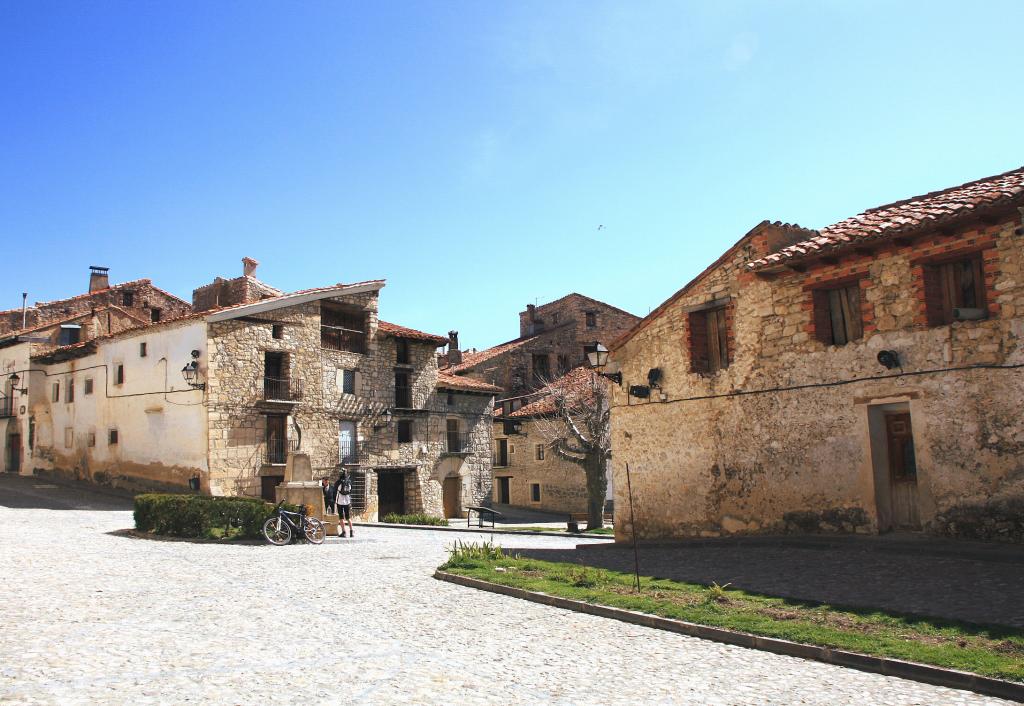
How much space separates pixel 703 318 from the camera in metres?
15.8

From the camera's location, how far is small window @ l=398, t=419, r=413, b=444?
35000 mm

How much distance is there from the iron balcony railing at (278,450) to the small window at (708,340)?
18.8 m

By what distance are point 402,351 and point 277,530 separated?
18819 millimetres

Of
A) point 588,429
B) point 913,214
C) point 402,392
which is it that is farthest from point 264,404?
point 913,214

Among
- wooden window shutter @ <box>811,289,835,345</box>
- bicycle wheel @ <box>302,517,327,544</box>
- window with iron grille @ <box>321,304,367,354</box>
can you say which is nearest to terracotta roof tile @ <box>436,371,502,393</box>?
window with iron grille @ <box>321,304,367,354</box>

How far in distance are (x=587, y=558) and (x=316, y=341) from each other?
66.3 feet

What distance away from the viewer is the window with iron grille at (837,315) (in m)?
13.1

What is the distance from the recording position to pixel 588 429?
27703 mm

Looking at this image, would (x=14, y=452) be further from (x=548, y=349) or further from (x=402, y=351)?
(x=548, y=349)

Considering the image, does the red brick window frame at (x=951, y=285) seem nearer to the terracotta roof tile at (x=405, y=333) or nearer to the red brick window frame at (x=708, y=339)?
the red brick window frame at (x=708, y=339)

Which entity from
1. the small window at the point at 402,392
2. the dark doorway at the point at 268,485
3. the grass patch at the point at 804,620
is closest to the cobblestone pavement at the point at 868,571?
the grass patch at the point at 804,620

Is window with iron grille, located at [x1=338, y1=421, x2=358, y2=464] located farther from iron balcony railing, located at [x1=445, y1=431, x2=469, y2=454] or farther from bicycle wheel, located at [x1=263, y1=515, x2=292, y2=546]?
bicycle wheel, located at [x1=263, y1=515, x2=292, y2=546]

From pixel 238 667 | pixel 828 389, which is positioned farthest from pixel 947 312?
pixel 238 667

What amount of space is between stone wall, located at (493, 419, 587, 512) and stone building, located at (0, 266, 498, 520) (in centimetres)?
396
